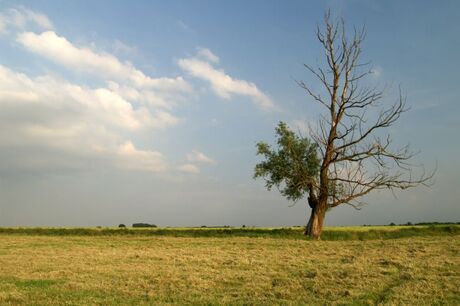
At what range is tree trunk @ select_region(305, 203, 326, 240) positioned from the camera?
3650 cm

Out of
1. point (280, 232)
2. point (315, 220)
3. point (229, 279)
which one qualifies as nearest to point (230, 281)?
point (229, 279)

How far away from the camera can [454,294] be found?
11070 mm

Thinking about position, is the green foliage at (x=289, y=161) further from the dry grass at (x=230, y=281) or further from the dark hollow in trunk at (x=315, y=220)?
the dry grass at (x=230, y=281)

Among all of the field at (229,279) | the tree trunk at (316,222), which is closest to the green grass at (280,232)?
the tree trunk at (316,222)

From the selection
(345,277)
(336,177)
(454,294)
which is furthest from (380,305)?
(336,177)

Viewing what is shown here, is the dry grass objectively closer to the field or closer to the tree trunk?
Answer: the field

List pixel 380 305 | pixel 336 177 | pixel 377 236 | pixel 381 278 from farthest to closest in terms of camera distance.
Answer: pixel 377 236 → pixel 336 177 → pixel 381 278 → pixel 380 305

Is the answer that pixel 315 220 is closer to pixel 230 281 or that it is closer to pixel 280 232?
pixel 280 232

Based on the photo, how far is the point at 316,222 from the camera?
36.6 meters

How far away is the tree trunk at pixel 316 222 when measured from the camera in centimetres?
3650

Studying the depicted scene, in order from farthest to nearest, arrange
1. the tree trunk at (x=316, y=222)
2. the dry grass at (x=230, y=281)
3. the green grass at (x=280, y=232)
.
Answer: the green grass at (x=280, y=232), the tree trunk at (x=316, y=222), the dry grass at (x=230, y=281)

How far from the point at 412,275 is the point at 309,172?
24.3 meters

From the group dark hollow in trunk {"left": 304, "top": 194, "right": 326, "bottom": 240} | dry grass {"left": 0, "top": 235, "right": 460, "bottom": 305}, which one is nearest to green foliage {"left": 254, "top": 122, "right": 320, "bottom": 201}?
dark hollow in trunk {"left": 304, "top": 194, "right": 326, "bottom": 240}

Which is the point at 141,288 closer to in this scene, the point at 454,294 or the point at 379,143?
the point at 454,294
